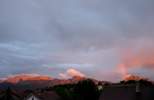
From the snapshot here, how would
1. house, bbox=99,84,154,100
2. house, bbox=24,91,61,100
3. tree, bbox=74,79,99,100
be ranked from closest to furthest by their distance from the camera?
house, bbox=99,84,154,100, house, bbox=24,91,61,100, tree, bbox=74,79,99,100

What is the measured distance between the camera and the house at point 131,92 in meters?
58.1

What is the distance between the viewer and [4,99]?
308 ft

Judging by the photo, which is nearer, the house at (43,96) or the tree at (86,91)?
the house at (43,96)

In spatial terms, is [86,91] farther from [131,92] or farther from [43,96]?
[131,92]

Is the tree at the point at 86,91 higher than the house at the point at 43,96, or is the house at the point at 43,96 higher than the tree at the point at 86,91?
the tree at the point at 86,91

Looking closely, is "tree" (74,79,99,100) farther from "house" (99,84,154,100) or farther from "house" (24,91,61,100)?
"house" (99,84,154,100)

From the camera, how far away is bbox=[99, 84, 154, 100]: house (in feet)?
191

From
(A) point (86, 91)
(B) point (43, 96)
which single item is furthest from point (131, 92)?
(A) point (86, 91)

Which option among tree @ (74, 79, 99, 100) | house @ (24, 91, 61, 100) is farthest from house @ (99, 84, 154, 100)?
tree @ (74, 79, 99, 100)

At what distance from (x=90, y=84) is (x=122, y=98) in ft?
99.8

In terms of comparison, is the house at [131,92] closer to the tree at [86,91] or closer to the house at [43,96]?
the house at [43,96]

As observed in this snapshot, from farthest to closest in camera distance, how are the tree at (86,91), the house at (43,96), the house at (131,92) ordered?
the tree at (86,91)
the house at (43,96)
the house at (131,92)

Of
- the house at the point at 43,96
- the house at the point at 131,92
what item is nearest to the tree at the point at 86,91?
the house at the point at 43,96

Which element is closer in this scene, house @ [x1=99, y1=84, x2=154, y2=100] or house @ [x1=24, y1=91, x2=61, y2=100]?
house @ [x1=99, y1=84, x2=154, y2=100]
